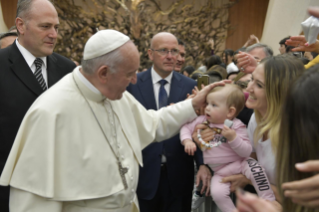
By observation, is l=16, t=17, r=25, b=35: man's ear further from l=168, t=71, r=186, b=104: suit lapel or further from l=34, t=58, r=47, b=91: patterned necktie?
l=168, t=71, r=186, b=104: suit lapel

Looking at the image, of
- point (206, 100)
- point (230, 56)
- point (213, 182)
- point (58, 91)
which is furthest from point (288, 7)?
point (58, 91)

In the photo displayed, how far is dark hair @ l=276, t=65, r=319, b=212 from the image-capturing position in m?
1.06

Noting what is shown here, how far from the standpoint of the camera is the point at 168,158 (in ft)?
9.84

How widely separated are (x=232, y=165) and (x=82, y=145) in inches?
43.4

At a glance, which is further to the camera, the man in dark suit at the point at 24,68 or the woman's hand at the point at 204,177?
the woman's hand at the point at 204,177

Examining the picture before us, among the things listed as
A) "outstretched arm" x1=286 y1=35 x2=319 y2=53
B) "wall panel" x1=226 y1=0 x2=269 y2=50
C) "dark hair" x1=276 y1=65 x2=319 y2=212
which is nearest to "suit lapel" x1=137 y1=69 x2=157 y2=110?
"outstretched arm" x1=286 y1=35 x2=319 y2=53

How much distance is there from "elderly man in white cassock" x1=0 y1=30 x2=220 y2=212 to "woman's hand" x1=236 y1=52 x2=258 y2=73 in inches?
44.6

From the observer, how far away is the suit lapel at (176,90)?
3.14 m

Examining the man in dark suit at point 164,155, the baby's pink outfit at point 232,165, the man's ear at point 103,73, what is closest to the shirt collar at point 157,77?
the man in dark suit at point 164,155

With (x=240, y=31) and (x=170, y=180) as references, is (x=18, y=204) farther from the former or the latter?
(x=240, y=31)

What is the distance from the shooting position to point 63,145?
6.46 feet

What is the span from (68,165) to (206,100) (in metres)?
1.25

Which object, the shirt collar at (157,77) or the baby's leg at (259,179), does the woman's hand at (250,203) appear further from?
the shirt collar at (157,77)

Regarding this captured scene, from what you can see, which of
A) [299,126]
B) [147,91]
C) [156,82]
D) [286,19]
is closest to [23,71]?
[147,91]
